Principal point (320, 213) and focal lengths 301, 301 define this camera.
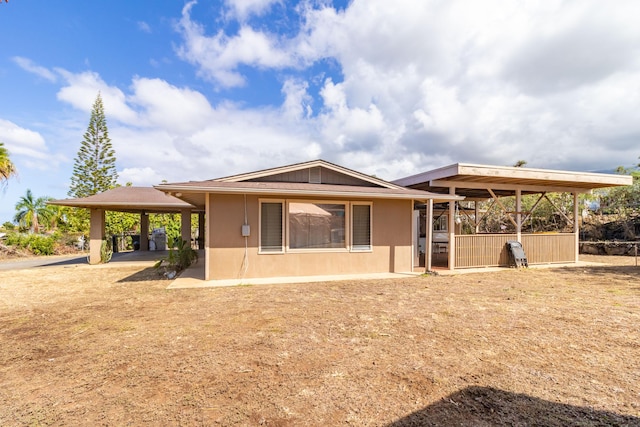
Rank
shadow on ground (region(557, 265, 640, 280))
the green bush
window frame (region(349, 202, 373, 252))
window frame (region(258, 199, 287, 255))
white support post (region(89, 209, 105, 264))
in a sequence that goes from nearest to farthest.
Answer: window frame (region(258, 199, 287, 255)) < window frame (region(349, 202, 373, 252)) < shadow on ground (region(557, 265, 640, 280)) < white support post (region(89, 209, 105, 264)) < the green bush

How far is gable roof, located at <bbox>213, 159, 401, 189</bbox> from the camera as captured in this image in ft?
27.7

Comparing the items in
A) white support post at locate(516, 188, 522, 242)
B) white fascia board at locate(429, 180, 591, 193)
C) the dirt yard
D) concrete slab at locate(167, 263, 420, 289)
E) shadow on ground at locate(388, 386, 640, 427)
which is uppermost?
white fascia board at locate(429, 180, 591, 193)

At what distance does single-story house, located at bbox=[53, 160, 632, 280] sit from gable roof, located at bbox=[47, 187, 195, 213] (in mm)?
99

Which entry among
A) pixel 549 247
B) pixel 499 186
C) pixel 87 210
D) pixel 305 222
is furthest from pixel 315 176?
pixel 87 210

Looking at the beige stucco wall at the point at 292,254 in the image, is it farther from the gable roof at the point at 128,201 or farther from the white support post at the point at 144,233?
the white support post at the point at 144,233

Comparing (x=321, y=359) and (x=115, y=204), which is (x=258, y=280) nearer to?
(x=321, y=359)

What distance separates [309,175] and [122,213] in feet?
55.5

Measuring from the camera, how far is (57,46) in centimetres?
1089

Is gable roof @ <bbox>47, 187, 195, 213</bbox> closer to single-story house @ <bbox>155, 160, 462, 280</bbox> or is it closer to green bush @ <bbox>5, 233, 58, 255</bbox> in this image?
single-story house @ <bbox>155, 160, 462, 280</bbox>

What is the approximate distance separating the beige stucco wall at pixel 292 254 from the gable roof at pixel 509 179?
154cm

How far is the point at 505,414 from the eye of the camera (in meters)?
2.34

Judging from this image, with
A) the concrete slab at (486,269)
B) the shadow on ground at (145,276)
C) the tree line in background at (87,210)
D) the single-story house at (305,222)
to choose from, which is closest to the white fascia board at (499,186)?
the single-story house at (305,222)

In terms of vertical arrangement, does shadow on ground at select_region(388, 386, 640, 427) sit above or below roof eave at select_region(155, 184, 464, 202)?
below

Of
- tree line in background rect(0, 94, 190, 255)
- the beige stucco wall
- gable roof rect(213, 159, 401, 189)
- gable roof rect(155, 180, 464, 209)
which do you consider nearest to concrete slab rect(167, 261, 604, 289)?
the beige stucco wall
